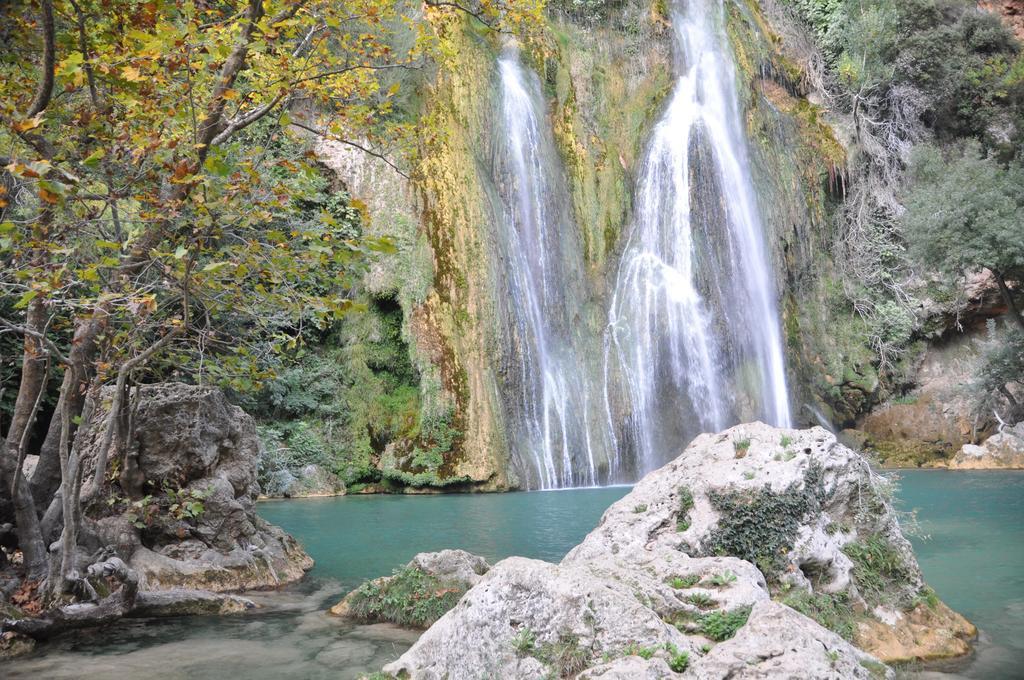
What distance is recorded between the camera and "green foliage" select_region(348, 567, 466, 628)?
298 inches

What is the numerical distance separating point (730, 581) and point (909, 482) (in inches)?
688

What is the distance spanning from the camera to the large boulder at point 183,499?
8.80 m

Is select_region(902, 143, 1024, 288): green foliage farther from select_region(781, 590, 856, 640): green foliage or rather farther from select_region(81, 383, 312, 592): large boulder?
select_region(81, 383, 312, 592): large boulder

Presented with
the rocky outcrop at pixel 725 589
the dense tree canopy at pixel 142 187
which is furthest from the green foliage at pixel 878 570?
the dense tree canopy at pixel 142 187

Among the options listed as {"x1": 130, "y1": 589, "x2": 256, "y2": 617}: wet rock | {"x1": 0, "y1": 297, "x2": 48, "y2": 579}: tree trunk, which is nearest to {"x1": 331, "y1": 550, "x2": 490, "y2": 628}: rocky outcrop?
{"x1": 130, "y1": 589, "x2": 256, "y2": 617}: wet rock

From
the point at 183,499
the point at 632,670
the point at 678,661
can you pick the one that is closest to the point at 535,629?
the point at 632,670

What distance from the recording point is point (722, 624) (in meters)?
4.71

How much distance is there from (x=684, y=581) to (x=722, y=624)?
2.20 ft

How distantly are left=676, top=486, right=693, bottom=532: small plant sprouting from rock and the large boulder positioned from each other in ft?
16.1

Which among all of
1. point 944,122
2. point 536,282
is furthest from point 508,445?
point 944,122

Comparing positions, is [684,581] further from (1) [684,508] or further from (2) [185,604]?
(2) [185,604]

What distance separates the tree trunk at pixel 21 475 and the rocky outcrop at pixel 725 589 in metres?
4.51

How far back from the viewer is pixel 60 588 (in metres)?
7.12

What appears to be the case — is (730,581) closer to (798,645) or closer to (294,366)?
(798,645)
